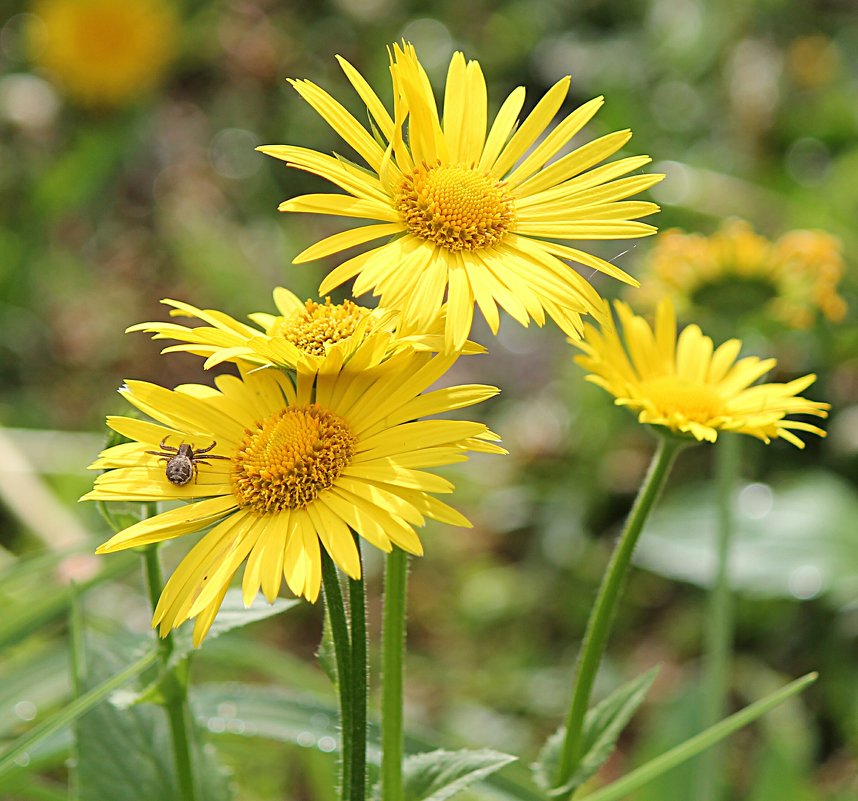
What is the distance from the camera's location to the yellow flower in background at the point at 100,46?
2912 mm

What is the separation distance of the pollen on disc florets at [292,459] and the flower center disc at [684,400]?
1.01 feet

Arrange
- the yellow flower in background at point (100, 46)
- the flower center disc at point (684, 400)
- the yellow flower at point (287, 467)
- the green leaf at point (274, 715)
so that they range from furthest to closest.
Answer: the yellow flower in background at point (100, 46), the green leaf at point (274, 715), the flower center disc at point (684, 400), the yellow flower at point (287, 467)

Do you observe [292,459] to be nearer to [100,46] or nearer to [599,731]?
[599,731]

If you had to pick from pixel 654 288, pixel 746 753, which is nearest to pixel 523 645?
pixel 746 753

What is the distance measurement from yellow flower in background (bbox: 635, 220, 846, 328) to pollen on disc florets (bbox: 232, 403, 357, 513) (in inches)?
31.5

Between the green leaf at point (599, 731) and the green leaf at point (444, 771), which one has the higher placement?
the green leaf at point (599, 731)

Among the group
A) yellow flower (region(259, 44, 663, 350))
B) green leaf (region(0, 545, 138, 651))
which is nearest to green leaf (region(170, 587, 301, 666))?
yellow flower (region(259, 44, 663, 350))

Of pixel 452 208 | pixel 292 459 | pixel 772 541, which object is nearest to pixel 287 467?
pixel 292 459

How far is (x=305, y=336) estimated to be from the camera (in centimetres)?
78

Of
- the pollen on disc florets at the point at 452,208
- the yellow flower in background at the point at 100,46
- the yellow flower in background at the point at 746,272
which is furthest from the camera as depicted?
the yellow flower in background at the point at 100,46

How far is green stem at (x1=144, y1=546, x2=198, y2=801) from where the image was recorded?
81 cm

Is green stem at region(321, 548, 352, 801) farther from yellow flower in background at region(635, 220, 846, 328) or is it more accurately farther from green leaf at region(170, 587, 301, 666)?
yellow flower in background at region(635, 220, 846, 328)


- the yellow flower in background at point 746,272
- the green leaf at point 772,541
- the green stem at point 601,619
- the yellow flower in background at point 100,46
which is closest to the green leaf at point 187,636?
the green stem at point 601,619

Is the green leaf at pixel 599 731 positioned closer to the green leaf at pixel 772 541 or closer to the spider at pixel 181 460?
the spider at pixel 181 460
